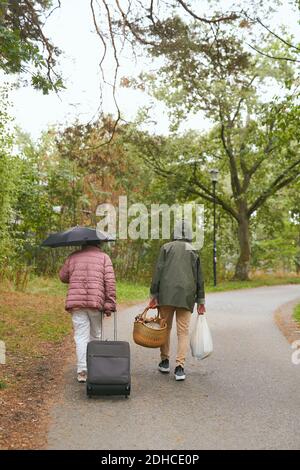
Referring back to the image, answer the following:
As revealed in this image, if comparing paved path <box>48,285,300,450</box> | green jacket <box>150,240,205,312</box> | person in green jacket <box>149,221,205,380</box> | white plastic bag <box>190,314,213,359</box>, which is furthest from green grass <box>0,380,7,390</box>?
white plastic bag <box>190,314,213,359</box>

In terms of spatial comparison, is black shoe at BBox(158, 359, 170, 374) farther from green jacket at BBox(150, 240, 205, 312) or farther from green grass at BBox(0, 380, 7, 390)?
green grass at BBox(0, 380, 7, 390)

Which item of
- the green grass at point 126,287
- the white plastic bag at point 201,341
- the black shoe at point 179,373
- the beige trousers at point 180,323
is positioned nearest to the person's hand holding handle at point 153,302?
the beige trousers at point 180,323

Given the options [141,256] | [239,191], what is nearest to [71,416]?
[141,256]

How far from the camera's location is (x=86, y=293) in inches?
288

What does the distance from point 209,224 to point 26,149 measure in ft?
38.8

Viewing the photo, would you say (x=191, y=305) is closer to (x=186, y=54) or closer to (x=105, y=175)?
(x=186, y=54)

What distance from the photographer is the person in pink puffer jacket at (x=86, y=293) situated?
7.30 metres

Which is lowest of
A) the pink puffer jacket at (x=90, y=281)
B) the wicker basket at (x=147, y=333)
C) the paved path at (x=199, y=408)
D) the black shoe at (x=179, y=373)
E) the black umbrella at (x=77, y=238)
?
the paved path at (x=199, y=408)

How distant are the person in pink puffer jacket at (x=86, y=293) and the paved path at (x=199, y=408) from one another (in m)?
0.58

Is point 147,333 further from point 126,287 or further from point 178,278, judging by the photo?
point 126,287

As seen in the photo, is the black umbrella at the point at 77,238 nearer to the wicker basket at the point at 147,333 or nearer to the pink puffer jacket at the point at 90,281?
the pink puffer jacket at the point at 90,281

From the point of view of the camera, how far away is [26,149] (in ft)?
78.3

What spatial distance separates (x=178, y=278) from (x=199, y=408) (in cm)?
196
